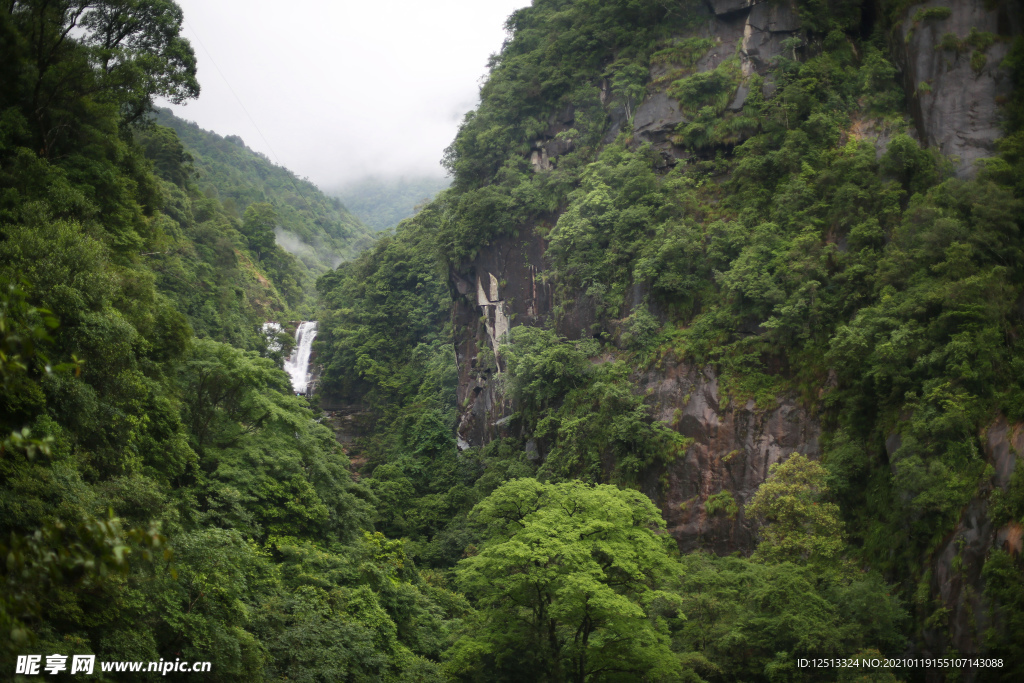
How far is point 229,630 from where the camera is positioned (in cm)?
1126

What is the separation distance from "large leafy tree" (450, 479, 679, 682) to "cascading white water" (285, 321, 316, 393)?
111 ft

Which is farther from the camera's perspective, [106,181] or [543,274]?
[543,274]

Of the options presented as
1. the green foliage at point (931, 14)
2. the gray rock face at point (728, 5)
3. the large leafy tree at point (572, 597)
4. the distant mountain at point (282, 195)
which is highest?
the distant mountain at point (282, 195)

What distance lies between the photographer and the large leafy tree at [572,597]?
12.2 metres

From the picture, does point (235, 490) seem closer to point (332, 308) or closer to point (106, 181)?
point (106, 181)

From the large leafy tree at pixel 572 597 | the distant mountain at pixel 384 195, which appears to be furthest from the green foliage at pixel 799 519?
the distant mountain at pixel 384 195

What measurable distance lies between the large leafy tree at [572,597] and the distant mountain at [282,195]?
64.8 m

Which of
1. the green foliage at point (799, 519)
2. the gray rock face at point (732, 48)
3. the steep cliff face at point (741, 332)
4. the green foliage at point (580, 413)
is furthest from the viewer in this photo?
the gray rock face at point (732, 48)

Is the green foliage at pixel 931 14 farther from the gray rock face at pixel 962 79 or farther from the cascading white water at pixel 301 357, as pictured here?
the cascading white water at pixel 301 357

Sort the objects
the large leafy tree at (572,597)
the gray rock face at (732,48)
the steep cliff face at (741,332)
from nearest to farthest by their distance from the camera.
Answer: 1. the large leafy tree at (572,597)
2. the steep cliff face at (741,332)
3. the gray rock face at (732,48)

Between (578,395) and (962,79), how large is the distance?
15999mm

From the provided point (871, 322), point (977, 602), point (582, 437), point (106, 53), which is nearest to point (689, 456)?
point (582, 437)

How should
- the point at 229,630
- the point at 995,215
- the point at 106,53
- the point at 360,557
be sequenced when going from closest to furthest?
the point at 229,630 → the point at 995,215 → the point at 106,53 → the point at 360,557

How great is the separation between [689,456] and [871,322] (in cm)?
671
